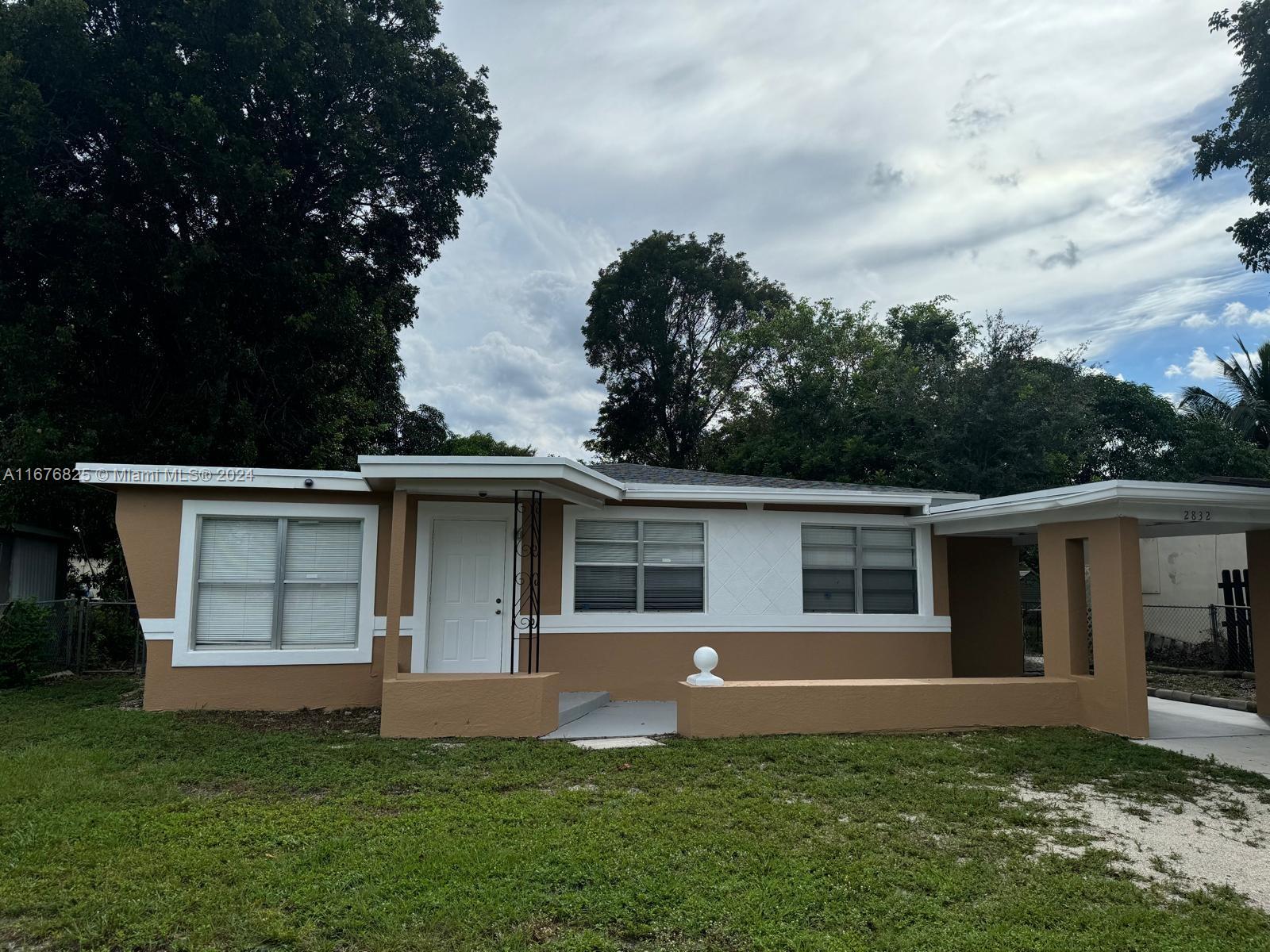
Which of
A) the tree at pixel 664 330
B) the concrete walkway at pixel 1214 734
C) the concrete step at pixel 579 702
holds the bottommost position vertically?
the concrete walkway at pixel 1214 734

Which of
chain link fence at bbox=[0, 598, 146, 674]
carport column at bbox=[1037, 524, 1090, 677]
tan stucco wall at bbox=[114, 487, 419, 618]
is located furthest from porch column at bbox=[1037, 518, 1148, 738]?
chain link fence at bbox=[0, 598, 146, 674]

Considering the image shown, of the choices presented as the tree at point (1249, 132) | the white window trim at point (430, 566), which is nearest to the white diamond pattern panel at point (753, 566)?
the white window trim at point (430, 566)

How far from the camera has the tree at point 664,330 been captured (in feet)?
103

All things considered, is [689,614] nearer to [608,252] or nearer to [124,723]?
[124,723]

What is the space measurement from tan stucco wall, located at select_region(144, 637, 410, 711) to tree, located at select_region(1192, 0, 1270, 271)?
38.2 feet

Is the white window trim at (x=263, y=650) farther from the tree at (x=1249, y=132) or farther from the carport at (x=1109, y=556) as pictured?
the tree at (x=1249, y=132)

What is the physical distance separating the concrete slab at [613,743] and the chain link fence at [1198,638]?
8.72 m

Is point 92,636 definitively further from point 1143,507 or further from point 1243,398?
point 1243,398

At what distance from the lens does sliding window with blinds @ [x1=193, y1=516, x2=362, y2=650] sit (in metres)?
8.68

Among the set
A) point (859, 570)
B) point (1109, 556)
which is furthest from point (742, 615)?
point (1109, 556)

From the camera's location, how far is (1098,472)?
21.7 metres

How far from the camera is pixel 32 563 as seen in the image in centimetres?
1408

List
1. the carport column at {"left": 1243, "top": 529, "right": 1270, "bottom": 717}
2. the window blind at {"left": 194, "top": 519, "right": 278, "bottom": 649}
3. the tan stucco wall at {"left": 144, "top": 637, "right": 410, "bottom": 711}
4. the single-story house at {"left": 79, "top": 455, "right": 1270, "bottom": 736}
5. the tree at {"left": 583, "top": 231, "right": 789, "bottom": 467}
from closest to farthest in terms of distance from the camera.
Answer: the single-story house at {"left": 79, "top": 455, "right": 1270, "bottom": 736} < the tan stucco wall at {"left": 144, "top": 637, "right": 410, "bottom": 711} < the window blind at {"left": 194, "top": 519, "right": 278, "bottom": 649} < the carport column at {"left": 1243, "top": 529, "right": 1270, "bottom": 717} < the tree at {"left": 583, "top": 231, "right": 789, "bottom": 467}

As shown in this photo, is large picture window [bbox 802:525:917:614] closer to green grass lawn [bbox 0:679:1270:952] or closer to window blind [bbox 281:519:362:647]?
green grass lawn [bbox 0:679:1270:952]
